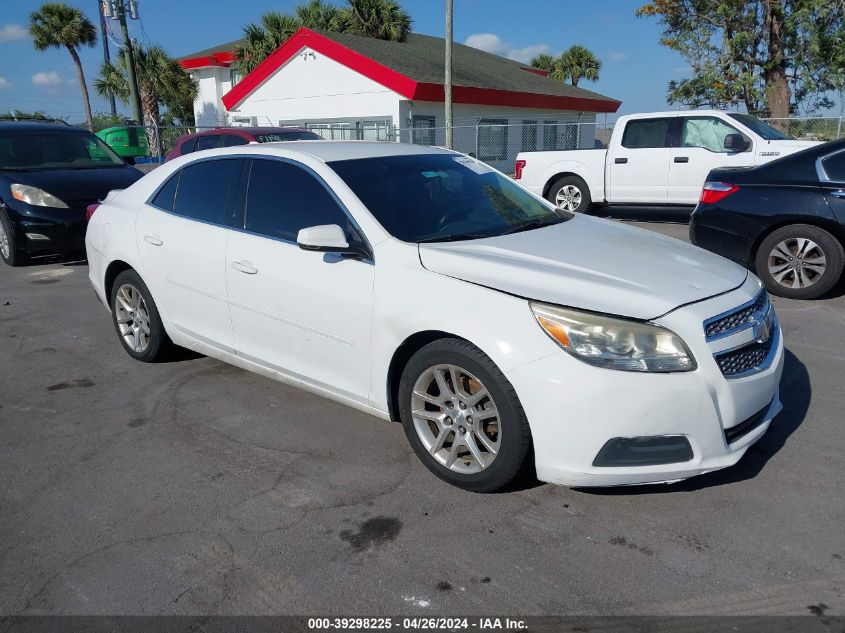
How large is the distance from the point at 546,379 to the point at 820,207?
477 cm

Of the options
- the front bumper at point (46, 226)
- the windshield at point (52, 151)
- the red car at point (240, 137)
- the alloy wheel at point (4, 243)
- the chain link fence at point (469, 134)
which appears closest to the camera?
the front bumper at point (46, 226)

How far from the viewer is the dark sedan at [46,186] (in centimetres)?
859

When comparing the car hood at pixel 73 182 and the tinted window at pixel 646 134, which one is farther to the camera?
the tinted window at pixel 646 134

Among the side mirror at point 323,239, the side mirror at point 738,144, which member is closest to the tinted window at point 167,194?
the side mirror at point 323,239

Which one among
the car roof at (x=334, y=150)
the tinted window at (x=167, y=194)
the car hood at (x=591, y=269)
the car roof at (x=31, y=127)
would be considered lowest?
the car hood at (x=591, y=269)

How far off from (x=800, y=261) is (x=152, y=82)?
32.0m

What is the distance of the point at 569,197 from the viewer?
12.5 m

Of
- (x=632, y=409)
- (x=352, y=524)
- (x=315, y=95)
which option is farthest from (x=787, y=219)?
(x=315, y=95)

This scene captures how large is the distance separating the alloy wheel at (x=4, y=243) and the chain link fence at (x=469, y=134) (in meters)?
5.46

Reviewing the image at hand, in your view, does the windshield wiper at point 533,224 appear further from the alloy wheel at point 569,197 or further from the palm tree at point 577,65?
the palm tree at point 577,65

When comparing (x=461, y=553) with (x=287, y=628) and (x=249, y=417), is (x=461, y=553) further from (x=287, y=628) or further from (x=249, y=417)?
(x=249, y=417)

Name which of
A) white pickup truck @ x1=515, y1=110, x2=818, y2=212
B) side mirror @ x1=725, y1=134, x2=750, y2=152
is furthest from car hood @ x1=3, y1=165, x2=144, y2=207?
side mirror @ x1=725, y1=134, x2=750, y2=152

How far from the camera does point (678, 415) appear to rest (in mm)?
2867

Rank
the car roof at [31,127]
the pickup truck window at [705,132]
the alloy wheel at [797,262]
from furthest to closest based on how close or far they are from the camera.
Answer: the pickup truck window at [705,132], the car roof at [31,127], the alloy wheel at [797,262]
